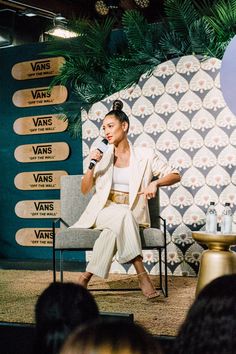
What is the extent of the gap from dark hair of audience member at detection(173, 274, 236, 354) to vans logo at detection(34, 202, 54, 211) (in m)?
5.86

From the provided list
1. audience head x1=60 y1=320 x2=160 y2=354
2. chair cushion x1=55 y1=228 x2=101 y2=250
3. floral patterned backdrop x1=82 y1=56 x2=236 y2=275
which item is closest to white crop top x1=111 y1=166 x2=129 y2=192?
chair cushion x1=55 y1=228 x2=101 y2=250

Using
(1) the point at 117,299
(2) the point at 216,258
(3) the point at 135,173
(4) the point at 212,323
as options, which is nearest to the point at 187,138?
(3) the point at 135,173

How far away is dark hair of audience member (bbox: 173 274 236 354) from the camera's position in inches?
36.7

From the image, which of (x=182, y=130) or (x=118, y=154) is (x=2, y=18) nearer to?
(x=182, y=130)

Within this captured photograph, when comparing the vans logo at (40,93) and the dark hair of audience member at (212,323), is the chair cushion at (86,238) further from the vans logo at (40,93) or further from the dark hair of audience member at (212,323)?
the dark hair of audience member at (212,323)

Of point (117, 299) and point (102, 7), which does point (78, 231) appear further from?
point (102, 7)

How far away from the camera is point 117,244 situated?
4.07 metres

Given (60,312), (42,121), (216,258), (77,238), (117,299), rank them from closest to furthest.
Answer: (60,312) → (216,258) → (77,238) → (117,299) → (42,121)

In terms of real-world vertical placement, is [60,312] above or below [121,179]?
below

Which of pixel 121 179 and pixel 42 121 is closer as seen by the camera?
pixel 121 179

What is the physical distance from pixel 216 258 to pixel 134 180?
0.89 meters

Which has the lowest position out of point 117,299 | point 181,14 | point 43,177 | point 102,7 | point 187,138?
point 117,299

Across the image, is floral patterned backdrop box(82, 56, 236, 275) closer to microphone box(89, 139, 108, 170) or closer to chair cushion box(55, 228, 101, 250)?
microphone box(89, 139, 108, 170)

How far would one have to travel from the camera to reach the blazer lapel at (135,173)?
4379mm
